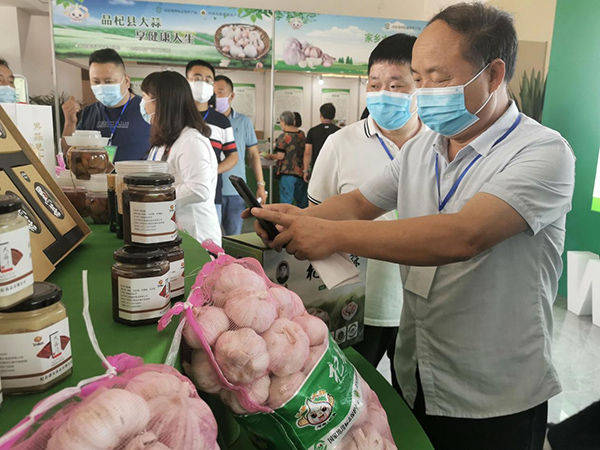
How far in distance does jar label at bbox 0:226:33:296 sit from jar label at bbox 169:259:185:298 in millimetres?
299

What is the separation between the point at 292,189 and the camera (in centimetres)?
583

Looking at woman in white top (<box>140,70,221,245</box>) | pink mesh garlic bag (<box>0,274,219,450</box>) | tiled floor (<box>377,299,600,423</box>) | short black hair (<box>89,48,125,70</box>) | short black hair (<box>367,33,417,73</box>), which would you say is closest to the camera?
pink mesh garlic bag (<box>0,274,219,450</box>)

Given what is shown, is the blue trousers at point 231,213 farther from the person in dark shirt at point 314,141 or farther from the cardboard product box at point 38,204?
the cardboard product box at point 38,204

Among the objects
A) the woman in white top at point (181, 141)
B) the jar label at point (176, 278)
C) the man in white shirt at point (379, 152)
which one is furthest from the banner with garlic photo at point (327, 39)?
the jar label at point (176, 278)

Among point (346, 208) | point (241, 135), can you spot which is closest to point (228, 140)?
point (241, 135)

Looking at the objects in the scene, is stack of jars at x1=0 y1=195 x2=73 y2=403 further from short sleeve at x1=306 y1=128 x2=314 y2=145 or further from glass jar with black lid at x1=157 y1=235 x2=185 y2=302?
short sleeve at x1=306 y1=128 x2=314 y2=145

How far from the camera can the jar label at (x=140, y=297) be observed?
789mm

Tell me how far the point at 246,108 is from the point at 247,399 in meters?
5.36

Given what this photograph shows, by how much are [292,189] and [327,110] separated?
105 cm

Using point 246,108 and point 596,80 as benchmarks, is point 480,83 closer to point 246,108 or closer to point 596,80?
point 596,80

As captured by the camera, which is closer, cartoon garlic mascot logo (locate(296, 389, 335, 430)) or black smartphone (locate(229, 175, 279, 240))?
cartoon garlic mascot logo (locate(296, 389, 335, 430))

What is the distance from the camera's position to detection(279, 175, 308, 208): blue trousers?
5773 mm

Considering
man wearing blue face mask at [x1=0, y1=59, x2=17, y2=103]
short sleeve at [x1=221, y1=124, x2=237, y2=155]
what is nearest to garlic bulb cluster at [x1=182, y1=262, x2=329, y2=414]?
man wearing blue face mask at [x1=0, y1=59, x2=17, y2=103]

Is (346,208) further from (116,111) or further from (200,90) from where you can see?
(200,90)
